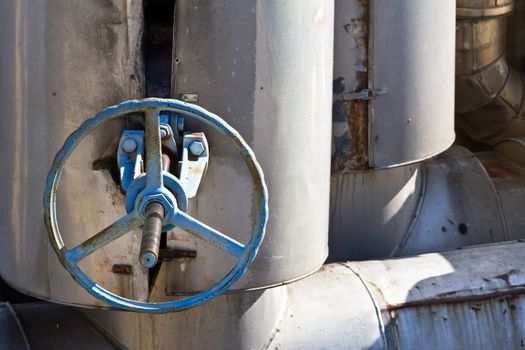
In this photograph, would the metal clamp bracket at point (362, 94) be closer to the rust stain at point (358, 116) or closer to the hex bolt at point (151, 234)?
the rust stain at point (358, 116)

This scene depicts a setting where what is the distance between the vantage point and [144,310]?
160cm

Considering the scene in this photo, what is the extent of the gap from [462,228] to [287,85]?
44.4 inches

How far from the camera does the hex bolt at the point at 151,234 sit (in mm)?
1446

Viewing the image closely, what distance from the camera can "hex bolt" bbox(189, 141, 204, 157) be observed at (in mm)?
1741

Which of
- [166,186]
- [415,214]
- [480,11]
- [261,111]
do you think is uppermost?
[480,11]

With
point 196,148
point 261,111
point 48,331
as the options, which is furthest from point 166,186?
point 48,331

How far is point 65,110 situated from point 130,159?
0.61 ft

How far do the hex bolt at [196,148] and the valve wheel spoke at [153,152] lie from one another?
0.20 metres

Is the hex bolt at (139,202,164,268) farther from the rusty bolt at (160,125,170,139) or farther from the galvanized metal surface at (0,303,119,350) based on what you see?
the galvanized metal surface at (0,303,119,350)

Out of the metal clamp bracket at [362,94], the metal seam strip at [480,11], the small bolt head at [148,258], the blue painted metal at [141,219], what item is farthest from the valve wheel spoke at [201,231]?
the metal seam strip at [480,11]

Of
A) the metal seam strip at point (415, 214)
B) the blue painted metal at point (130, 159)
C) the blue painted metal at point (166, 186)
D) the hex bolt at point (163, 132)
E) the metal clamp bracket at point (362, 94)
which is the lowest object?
the metal seam strip at point (415, 214)

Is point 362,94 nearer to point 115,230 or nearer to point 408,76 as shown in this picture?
point 408,76

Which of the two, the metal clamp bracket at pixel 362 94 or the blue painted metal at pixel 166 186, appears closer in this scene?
the blue painted metal at pixel 166 186

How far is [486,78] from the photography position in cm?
323
